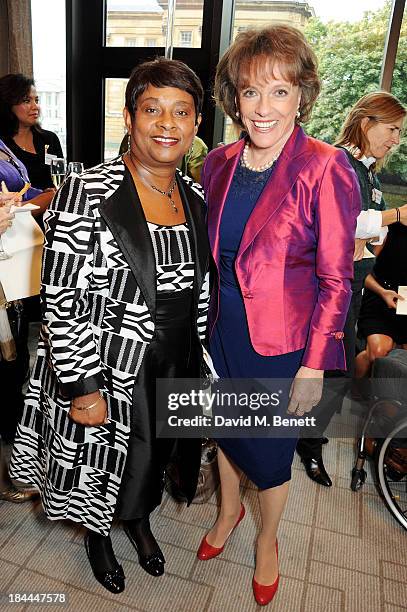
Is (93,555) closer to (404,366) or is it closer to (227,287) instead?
(227,287)

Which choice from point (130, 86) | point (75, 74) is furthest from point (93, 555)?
point (75, 74)

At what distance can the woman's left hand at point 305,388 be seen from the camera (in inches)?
56.3

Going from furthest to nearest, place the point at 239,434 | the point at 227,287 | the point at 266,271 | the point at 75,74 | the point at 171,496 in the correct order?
1. the point at 75,74
2. the point at 171,496
3. the point at 239,434
4. the point at 227,287
5. the point at 266,271

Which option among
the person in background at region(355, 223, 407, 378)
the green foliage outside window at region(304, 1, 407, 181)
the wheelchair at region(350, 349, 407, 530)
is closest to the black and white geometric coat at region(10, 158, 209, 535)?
the wheelchair at region(350, 349, 407, 530)

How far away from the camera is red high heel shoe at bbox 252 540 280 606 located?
1.69 m

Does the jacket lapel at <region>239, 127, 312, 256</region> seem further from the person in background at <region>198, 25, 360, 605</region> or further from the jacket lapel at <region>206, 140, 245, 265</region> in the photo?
the jacket lapel at <region>206, 140, 245, 265</region>

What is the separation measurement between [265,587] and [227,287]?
1.05 metres

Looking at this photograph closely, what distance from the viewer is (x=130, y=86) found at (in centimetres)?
133

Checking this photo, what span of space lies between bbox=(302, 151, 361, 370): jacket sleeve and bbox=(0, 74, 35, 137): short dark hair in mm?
2381

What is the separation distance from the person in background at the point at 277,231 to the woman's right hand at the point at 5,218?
0.67 m

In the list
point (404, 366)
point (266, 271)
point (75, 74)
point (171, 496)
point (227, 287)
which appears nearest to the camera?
→ point (266, 271)

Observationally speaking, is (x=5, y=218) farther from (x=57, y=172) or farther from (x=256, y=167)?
(x=57, y=172)

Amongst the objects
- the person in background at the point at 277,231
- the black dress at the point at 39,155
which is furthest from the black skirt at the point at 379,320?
the black dress at the point at 39,155

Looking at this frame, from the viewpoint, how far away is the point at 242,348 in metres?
1.54
